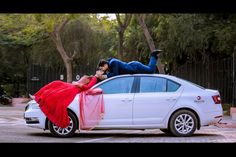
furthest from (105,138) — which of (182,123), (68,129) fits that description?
(182,123)

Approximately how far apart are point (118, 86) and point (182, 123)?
1671 millimetres

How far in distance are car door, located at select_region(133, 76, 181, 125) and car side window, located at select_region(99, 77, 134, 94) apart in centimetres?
25

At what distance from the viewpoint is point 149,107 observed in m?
10.8

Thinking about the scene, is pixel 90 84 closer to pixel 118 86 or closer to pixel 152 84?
pixel 118 86

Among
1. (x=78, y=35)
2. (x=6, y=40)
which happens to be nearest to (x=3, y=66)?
(x=6, y=40)

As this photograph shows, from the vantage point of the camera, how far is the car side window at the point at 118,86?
429 inches

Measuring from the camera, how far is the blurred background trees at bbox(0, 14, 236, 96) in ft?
73.7

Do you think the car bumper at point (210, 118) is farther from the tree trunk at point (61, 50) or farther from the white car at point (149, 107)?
the tree trunk at point (61, 50)

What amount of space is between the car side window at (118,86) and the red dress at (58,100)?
1.23ft
